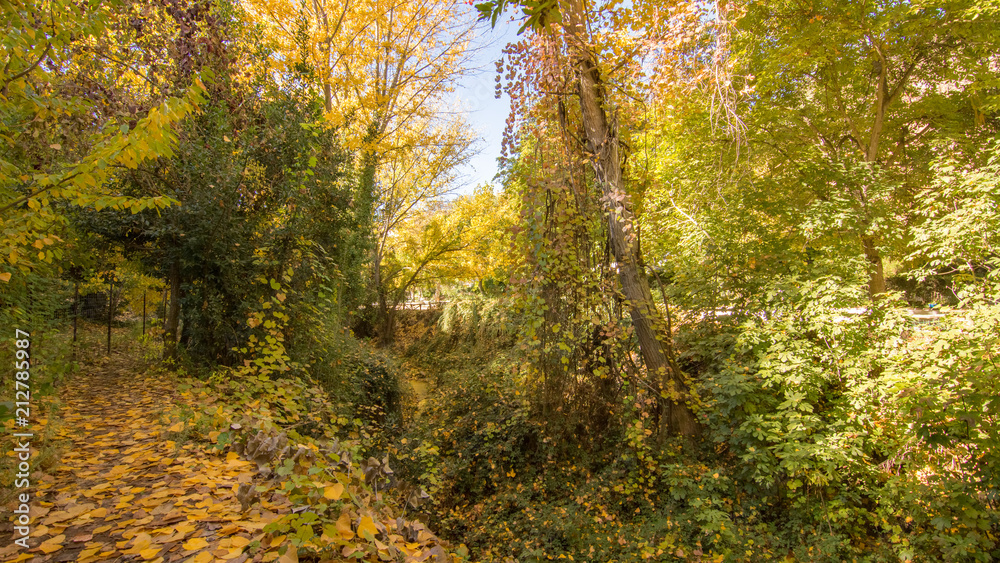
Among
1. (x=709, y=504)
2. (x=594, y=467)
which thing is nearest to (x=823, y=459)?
(x=709, y=504)

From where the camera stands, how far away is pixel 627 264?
4.64 metres

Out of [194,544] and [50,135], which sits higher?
[50,135]

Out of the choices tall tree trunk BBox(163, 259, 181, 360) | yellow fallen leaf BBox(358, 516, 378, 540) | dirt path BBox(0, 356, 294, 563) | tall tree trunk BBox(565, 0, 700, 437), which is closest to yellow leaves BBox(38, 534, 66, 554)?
dirt path BBox(0, 356, 294, 563)

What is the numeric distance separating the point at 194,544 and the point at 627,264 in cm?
412

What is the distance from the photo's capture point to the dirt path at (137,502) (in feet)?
5.82

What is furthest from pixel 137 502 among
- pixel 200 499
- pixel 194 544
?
pixel 194 544

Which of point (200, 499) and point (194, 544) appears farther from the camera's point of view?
point (200, 499)

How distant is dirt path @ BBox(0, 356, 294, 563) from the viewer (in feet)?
5.82

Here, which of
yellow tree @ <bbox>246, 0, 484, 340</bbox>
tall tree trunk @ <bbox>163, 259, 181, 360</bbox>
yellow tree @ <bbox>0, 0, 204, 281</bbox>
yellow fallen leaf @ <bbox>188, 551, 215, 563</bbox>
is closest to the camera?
yellow fallen leaf @ <bbox>188, 551, 215, 563</bbox>

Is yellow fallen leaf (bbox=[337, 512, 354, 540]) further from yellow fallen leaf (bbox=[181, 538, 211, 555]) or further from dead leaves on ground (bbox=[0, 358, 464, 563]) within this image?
yellow fallen leaf (bbox=[181, 538, 211, 555])

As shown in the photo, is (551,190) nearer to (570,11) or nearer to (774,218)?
(570,11)

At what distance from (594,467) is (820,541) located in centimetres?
206

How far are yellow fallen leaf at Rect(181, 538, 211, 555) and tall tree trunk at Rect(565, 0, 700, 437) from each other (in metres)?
3.93

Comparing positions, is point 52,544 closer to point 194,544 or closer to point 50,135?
point 194,544
